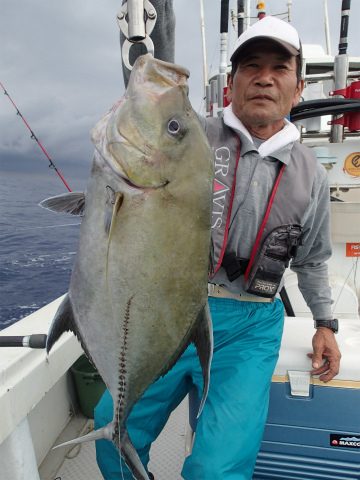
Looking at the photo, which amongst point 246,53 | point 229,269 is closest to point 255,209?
point 229,269

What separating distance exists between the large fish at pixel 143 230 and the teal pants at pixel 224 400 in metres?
0.71

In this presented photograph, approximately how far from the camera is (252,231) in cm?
238

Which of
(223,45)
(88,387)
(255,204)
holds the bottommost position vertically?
(88,387)

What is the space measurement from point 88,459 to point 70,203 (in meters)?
2.72

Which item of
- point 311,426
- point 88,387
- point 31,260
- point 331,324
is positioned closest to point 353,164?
point 331,324

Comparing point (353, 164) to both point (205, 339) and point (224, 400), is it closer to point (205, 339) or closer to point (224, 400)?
point (224, 400)

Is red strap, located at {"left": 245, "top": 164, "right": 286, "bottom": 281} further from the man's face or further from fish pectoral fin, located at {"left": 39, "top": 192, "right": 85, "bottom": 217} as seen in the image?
fish pectoral fin, located at {"left": 39, "top": 192, "right": 85, "bottom": 217}

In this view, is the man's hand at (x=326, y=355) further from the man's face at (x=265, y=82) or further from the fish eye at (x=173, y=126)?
the fish eye at (x=173, y=126)

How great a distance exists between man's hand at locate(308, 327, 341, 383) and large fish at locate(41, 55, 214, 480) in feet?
3.94

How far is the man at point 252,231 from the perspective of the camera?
7.30 feet

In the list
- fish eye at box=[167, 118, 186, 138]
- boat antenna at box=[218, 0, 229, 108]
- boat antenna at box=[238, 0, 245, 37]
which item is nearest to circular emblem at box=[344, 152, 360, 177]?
boat antenna at box=[218, 0, 229, 108]

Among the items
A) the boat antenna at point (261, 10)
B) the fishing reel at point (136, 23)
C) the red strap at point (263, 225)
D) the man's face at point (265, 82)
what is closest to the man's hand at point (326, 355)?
the red strap at point (263, 225)

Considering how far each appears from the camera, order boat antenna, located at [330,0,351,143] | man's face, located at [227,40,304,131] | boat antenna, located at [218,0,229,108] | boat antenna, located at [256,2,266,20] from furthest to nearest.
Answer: boat antenna, located at [256,2,266,20] < boat antenna, located at [218,0,229,108] < boat antenna, located at [330,0,351,143] < man's face, located at [227,40,304,131]

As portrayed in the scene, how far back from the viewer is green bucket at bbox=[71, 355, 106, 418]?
3643 mm
